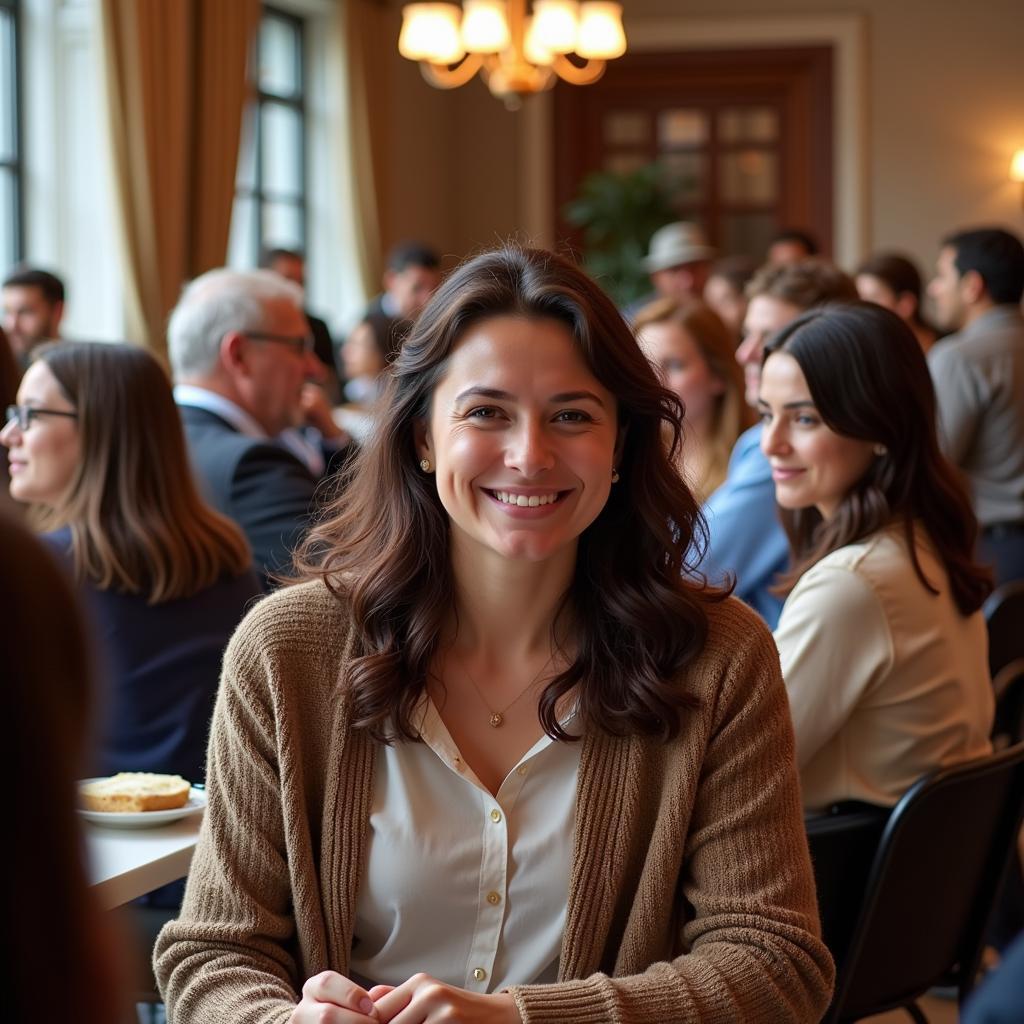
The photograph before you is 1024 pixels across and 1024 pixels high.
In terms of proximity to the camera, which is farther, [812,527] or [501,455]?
[812,527]

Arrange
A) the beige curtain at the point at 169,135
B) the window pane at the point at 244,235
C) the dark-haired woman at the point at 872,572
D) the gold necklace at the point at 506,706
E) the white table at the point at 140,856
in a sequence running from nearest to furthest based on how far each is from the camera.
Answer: the gold necklace at the point at 506,706 → the white table at the point at 140,856 → the dark-haired woman at the point at 872,572 → the beige curtain at the point at 169,135 → the window pane at the point at 244,235

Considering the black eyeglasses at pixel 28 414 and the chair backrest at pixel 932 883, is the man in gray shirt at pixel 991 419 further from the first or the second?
the black eyeglasses at pixel 28 414

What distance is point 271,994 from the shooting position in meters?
1.63

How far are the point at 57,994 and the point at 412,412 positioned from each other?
3.89 ft

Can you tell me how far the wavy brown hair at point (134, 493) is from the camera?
105 inches

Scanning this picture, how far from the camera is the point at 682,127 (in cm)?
1112

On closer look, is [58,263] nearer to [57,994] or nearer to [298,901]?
[298,901]

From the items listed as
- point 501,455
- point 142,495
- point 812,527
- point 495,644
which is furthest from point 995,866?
point 142,495

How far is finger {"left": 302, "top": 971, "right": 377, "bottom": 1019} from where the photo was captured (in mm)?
1563

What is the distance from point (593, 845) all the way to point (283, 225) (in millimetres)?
8201

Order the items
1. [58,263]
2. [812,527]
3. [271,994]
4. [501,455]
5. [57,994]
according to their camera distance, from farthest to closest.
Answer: [58,263] → [812,527] → [501,455] → [271,994] → [57,994]

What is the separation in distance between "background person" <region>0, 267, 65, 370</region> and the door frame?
508cm

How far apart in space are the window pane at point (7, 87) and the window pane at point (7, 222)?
0.11 meters

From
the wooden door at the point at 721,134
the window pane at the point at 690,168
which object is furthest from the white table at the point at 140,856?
the window pane at the point at 690,168
